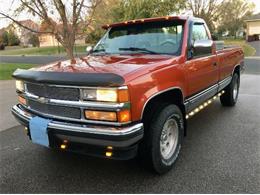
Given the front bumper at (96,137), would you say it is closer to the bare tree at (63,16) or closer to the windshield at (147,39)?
the windshield at (147,39)

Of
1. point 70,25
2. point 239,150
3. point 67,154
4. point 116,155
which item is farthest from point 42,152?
point 70,25

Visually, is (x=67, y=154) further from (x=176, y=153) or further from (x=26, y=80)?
(x=176, y=153)

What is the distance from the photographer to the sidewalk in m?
5.94

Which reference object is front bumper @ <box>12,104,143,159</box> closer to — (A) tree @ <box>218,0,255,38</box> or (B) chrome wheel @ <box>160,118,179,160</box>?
(B) chrome wheel @ <box>160,118,179,160</box>

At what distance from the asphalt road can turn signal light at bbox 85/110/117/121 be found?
859 millimetres

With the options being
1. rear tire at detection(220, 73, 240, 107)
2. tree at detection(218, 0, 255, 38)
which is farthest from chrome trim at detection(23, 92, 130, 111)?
tree at detection(218, 0, 255, 38)

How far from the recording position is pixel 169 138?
12.7 feet

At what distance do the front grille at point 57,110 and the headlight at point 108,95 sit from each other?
26 cm

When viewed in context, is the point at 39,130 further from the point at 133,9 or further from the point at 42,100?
the point at 133,9

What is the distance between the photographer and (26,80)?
3.57 metres

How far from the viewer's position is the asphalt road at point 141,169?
3348mm

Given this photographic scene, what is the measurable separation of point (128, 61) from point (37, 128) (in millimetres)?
1305

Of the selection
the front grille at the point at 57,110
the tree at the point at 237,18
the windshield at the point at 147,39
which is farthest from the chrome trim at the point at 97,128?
the tree at the point at 237,18

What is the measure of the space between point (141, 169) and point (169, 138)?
535 millimetres
